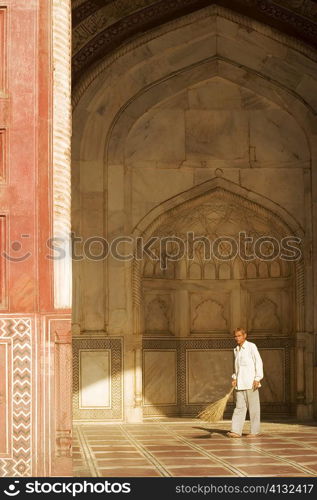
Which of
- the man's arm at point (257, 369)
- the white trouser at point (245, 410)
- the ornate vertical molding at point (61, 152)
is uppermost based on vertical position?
the ornate vertical molding at point (61, 152)

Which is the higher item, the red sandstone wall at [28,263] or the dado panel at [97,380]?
the red sandstone wall at [28,263]

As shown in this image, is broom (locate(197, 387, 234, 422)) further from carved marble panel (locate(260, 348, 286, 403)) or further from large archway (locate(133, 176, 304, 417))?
carved marble panel (locate(260, 348, 286, 403))

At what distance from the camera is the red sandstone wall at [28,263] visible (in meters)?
7.08

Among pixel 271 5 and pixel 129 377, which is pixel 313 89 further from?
pixel 129 377

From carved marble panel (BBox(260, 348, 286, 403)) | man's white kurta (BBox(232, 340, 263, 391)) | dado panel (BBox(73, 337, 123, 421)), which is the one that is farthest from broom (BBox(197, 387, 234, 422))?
carved marble panel (BBox(260, 348, 286, 403))

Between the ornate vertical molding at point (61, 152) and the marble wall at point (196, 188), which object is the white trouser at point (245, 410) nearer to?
the marble wall at point (196, 188)

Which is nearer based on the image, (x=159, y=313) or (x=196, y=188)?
(x=196, y=188)

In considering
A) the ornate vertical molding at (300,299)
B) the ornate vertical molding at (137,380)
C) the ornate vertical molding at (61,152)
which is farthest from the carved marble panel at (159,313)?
the ornate vertical molding at (61,152)

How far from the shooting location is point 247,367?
452 inches

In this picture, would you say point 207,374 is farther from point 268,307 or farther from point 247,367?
point 247,367

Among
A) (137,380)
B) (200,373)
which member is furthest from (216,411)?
(200,373)

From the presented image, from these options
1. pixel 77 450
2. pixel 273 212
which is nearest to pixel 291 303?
pixel 273 212

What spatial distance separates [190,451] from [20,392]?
295 centimetres
